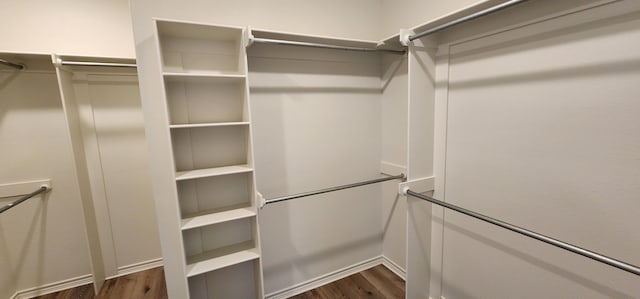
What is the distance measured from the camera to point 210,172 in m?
1.66

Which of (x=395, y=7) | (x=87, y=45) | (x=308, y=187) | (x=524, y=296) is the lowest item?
→ (x=524, y=296)

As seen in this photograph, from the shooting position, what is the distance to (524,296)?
1515 millimetres

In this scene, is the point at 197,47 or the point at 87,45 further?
the point at 87,45

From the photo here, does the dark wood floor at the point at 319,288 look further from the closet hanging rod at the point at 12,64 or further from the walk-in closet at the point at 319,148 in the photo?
the closet hanging rod at the point at 12,64

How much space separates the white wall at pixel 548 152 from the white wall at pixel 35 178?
331cm

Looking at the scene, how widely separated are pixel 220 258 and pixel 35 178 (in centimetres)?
192

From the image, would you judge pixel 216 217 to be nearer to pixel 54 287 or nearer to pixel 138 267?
pixel 138 267

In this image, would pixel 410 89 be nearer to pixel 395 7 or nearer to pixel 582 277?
pixel 395 7

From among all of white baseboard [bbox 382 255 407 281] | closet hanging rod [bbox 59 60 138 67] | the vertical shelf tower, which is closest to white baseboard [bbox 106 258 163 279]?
the vertical shelf tower

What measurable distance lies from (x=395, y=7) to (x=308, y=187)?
5.85 feet

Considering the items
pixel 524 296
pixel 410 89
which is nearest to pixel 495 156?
pixel 410 89

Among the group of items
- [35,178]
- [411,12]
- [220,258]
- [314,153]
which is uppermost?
[411,12]

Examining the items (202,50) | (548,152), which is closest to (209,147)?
(202,50)

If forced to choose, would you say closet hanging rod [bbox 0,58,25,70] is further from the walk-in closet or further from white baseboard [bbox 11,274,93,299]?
white baseboard [bbox 11,274,93,299]
